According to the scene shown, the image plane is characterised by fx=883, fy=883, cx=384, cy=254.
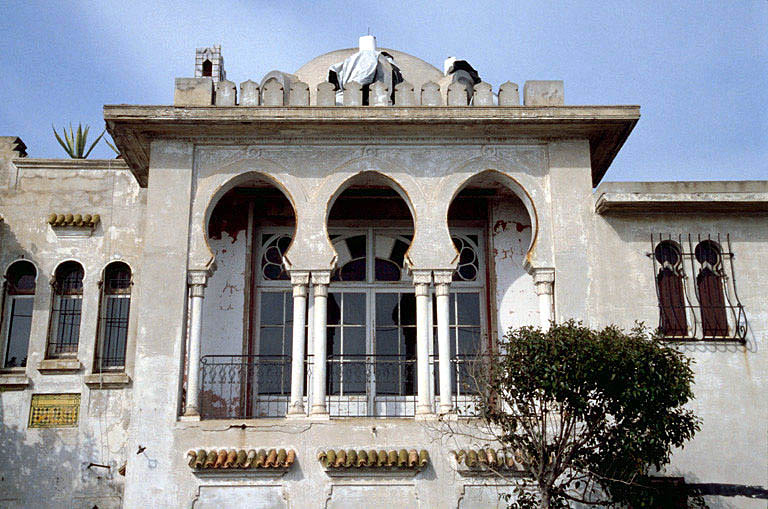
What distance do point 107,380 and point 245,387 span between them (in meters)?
2.46

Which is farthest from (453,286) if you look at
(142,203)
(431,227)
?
(142,203)

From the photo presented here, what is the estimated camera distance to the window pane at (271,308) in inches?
612

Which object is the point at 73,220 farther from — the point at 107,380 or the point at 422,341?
the point at 422,341

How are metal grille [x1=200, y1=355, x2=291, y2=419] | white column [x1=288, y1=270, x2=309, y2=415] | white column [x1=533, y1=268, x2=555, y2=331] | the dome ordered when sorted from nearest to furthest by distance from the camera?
white column [x1=288, y1=270, x2=309, y2=415], white column [x1=533, y1=268, x2=555, y2=331], metal grille [x1=200, y1=355, x2=291, y2=419], the dome

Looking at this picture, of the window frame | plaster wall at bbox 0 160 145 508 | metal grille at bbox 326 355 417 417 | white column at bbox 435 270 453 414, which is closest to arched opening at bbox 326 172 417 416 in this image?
metal grille at bbox 326 355 417 417

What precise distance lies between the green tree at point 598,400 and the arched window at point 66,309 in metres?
8.12

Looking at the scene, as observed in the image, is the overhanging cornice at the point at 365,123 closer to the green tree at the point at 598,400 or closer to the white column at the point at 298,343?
the white column at the point at 298,343

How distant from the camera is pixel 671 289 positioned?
13914 mm

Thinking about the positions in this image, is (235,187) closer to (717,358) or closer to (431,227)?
(431,227)

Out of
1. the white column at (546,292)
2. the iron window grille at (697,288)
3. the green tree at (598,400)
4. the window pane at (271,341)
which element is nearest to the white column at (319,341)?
the window pane at (271,341)

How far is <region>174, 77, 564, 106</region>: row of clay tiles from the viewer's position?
46.5 feet

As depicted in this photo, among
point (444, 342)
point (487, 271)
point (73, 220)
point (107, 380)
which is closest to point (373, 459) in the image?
point (444, 342)

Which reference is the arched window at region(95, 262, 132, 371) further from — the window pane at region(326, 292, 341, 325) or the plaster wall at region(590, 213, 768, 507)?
the plaster wall at region(590, 213, 768, 507)

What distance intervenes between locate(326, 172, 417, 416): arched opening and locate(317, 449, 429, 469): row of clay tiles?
1590mm
